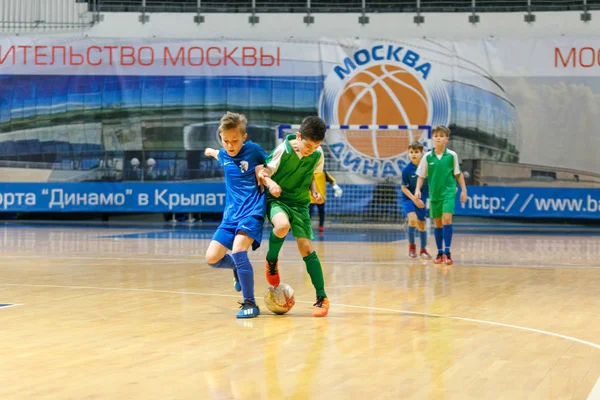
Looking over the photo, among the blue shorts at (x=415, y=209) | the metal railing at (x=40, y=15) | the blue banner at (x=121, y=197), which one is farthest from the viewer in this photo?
the metal railing at (x=40, y=15)

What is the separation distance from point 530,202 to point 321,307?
15238mm

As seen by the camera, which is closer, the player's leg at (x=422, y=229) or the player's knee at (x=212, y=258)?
the player's knee at (x=212, y=258)

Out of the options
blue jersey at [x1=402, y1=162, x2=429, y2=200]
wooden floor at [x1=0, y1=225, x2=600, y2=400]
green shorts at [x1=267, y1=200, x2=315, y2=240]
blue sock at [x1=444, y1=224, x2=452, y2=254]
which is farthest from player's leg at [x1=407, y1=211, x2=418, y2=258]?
green shorts at [x1=267, y1=200, x2=315, y2=240]

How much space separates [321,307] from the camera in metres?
7.22

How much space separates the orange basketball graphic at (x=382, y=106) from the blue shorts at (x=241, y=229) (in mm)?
14653

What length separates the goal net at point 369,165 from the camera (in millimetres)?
21672

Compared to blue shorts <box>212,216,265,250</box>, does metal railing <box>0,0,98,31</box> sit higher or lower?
higher

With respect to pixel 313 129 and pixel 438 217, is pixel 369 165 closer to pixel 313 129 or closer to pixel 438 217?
pixel 438 217

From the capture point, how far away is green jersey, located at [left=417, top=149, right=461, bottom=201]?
12.6 metres

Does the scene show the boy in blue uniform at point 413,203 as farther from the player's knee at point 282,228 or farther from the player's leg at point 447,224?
the player's knee at point 282,228

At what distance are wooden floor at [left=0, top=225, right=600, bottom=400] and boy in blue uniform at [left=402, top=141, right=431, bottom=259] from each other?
1.18 meters

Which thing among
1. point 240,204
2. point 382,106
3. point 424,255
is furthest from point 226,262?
point 382,106

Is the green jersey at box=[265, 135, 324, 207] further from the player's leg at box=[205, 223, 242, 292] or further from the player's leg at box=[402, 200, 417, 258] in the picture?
the player's leg at box=[402, 200, 417, 258]

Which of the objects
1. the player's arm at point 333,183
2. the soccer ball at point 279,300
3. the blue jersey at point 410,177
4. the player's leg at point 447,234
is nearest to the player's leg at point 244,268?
the soccer ball at point 279,300
